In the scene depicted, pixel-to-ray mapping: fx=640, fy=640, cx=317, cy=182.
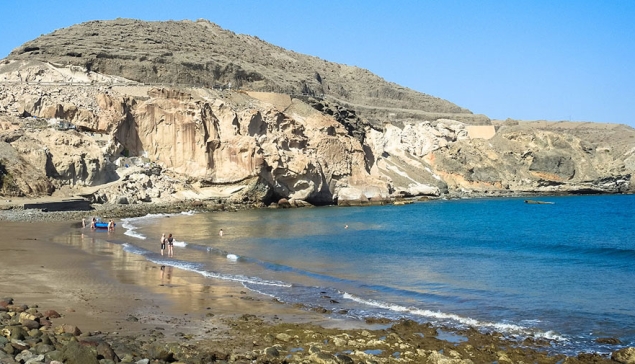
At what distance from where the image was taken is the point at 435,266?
23.2 metres

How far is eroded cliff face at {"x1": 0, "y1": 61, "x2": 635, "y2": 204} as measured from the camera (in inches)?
1893

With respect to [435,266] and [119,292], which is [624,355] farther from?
[435,266]

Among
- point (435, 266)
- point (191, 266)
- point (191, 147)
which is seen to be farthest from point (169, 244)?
point (191, 147)

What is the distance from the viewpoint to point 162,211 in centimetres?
4847

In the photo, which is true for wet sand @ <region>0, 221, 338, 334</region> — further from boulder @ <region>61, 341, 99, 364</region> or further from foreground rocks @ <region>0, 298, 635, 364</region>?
boulder @ <region>61, 341, 99, 364</region>

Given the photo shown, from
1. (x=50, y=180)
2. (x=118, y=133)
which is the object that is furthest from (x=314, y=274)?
(x=118, y=133)

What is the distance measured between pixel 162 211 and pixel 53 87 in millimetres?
20201

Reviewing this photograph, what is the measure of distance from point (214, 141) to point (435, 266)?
1516 inches

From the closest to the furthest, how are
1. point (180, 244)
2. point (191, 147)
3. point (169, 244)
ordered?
point (169, 244) < point (180, 244) < point (191, 147)

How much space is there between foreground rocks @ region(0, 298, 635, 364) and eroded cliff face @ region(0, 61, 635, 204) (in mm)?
35139

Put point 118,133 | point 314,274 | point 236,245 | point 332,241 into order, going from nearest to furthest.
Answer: point 314,274 < point 236,245 < point 332,241 < point 118,133

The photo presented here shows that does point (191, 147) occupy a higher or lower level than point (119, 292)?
higher

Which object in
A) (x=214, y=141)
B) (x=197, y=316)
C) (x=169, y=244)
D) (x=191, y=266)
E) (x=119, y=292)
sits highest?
(x=214, y=141)

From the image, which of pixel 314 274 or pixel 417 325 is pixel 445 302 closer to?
pixel 417 325
